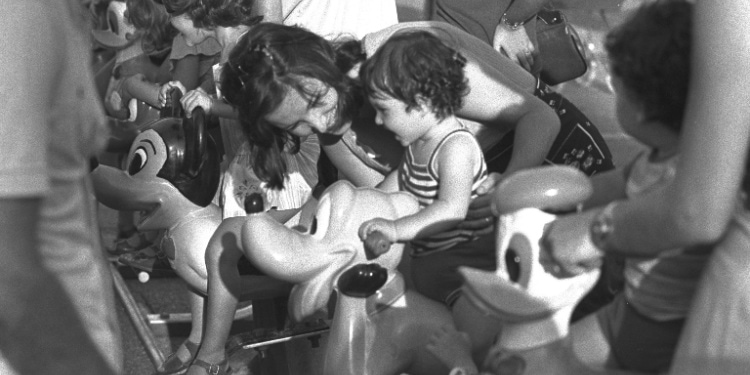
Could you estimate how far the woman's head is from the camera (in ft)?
11.3

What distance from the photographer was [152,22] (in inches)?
173

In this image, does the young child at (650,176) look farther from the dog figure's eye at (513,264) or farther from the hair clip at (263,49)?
the hair clip at (263,49)

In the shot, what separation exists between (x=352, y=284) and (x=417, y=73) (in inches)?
19.4

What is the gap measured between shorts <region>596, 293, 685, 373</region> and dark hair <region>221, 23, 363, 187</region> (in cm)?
102

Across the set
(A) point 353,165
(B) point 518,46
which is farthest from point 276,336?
(B) point 518,46

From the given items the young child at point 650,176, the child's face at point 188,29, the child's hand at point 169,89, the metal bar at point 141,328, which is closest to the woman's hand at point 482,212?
the young child at point 650,176

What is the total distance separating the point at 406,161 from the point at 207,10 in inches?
52.8

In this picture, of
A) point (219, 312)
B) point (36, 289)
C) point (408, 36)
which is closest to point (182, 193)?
point (219, 312)

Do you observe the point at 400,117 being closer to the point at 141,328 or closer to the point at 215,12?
the point at 215,12

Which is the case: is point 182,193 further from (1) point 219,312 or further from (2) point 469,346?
(2) point 469,346

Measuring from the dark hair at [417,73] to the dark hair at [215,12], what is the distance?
1.10m

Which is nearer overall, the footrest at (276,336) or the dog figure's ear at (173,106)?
the footrest at (276,336)

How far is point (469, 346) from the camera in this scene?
2.24m

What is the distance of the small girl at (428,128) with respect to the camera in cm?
231
